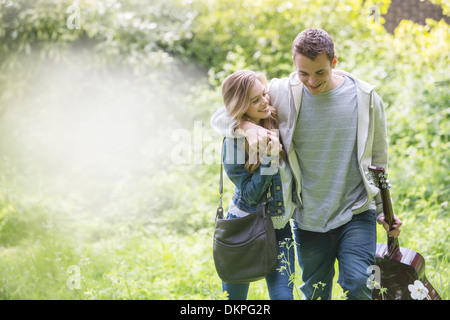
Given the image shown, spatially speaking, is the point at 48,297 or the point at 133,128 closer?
the point at 48,297

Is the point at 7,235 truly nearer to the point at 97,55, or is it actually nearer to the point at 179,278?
the point at 179,278

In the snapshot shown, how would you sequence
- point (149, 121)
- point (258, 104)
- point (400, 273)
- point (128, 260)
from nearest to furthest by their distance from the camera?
point (258, 104) < point (400, 273) < point (128, 260) < point (149, 121)

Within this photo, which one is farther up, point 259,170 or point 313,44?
point 313,44

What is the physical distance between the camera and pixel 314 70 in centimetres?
226

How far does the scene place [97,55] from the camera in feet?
20.9

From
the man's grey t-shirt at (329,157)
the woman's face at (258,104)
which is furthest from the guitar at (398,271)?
the woman's face at (258,104)

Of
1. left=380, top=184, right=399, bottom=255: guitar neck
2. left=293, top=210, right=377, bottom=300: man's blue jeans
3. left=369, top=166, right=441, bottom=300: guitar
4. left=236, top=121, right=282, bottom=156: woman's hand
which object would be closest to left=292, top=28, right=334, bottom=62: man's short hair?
left=236, top=121, right=282, bottom=156: woman's hand

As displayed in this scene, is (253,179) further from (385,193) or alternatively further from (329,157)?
(385,193)

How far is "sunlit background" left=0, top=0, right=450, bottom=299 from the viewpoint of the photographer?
4.04 metres

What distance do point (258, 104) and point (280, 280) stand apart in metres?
0.90

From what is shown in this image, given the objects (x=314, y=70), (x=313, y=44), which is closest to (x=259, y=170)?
(x=314, y=70)

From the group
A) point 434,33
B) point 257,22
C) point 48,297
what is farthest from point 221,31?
point 48,297

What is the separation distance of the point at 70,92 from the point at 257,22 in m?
2.97

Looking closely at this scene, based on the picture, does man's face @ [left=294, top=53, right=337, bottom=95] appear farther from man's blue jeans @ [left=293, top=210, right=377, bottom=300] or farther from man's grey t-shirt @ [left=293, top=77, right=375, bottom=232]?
man's blue jeans @ [left=293, top=210, right=377, bottom=300]
